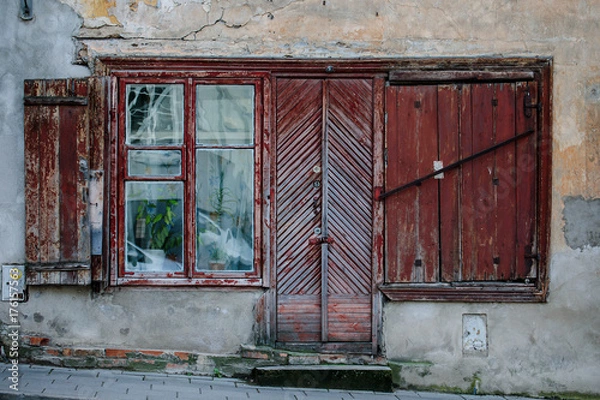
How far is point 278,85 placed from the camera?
6492 millimetres

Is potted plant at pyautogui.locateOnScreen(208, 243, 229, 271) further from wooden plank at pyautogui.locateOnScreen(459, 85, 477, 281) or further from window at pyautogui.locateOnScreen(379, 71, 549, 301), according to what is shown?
wooden plank at pyautogui.locateOnScreen(459, 85, 477, 281)

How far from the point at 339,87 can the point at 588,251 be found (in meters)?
2.61

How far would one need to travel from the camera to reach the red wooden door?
6.50 metres

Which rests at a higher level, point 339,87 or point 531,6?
point 531,6

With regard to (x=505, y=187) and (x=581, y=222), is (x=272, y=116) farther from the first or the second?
(x=581, y=222)

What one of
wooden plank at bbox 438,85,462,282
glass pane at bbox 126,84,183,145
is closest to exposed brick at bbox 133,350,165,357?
glass pane at bbox 126,84,183,145

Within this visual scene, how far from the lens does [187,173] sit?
6484 mm

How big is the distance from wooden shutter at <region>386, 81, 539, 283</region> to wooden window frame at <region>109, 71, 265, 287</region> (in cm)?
115

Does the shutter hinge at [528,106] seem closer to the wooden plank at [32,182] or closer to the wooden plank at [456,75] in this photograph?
the wooden plank at [456,75]

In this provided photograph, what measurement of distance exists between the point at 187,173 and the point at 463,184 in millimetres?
2422

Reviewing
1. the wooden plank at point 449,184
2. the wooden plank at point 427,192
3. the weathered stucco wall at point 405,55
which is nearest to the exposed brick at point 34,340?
the weathered stucco wall at point 405,55

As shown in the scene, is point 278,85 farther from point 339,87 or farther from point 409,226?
point 409,226

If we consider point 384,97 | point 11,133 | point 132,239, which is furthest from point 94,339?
point 384,97

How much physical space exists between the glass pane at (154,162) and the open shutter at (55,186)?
456 millimetres
